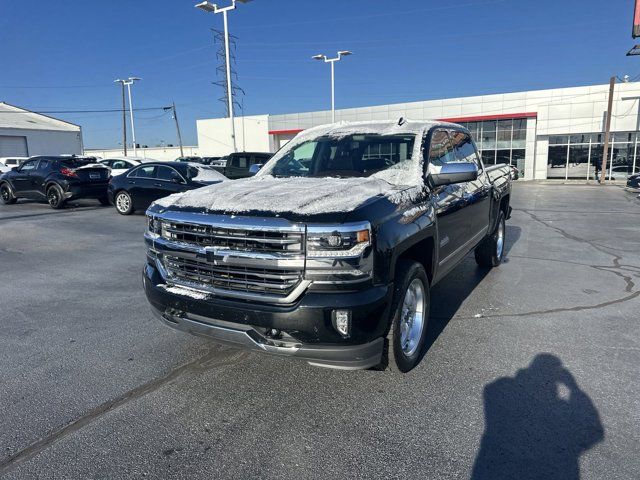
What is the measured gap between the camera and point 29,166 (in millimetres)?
15234

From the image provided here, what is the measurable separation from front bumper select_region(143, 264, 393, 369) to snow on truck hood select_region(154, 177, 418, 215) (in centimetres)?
57

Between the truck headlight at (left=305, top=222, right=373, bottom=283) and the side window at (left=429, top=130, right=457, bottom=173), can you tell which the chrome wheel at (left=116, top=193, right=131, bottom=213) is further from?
the truck headlight at (left=305, top=222, right=373, bottom=283)

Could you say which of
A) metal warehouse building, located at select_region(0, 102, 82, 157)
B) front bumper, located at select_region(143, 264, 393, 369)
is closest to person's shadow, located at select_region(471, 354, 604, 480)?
front bumper, located at select_region(143, 264, 393, 369)

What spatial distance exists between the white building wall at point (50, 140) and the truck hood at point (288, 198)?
4917 cm

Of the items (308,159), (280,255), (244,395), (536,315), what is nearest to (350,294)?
(280,255)

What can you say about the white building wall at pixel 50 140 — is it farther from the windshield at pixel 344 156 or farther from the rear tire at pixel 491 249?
the rear tire at pixel 491 249

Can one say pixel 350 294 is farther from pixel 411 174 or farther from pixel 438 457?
pixel 411 174

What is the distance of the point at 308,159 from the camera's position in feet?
16.0

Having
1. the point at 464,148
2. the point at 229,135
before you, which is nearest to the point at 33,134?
the point at 229,135

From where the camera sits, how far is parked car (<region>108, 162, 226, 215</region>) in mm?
12172

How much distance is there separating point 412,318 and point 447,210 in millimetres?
1125

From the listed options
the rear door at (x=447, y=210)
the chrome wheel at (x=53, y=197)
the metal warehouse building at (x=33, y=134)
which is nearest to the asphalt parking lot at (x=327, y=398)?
the rear door at (x=447, y=210)

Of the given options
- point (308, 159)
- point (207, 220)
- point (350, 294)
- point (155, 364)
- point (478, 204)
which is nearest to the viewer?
point (350, 294)

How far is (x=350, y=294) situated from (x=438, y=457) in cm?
104
